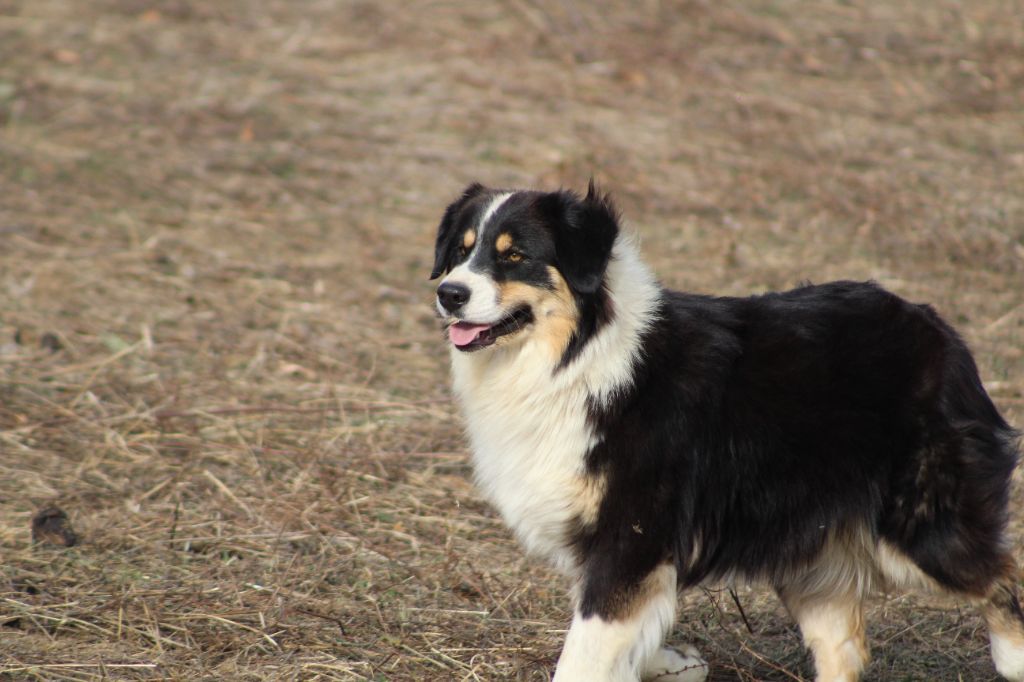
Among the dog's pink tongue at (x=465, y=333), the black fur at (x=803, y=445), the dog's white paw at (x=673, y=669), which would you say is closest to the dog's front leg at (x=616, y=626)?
the black fur at (x=803, y=445)

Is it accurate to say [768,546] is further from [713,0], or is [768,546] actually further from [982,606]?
[713,0]

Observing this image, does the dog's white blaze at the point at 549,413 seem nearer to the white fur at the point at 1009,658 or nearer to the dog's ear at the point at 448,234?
the dog's ear at the point at 448,234

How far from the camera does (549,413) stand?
169 inches

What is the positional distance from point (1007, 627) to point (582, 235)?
2.11m

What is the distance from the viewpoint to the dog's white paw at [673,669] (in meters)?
4.60

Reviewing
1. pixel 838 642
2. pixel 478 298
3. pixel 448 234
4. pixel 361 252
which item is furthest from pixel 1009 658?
pixel 361 252

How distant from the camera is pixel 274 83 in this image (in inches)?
513

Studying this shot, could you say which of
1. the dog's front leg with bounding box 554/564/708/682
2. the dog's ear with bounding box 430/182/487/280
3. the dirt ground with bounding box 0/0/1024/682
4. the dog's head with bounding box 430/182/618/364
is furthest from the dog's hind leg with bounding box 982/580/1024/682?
the dog's ear with bounding box 430/182/487/280

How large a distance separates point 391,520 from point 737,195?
19.7ft

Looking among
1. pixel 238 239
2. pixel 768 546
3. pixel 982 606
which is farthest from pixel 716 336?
pixel 238 239

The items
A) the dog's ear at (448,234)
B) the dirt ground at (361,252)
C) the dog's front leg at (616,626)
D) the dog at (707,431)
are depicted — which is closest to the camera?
the dog's front leg at (616,626)

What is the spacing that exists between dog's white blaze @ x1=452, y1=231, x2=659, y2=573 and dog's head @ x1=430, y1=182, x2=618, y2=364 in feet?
0.23

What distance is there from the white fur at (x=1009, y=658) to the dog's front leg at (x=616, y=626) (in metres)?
1.29

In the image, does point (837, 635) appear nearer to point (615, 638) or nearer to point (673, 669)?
point (673, 669)
